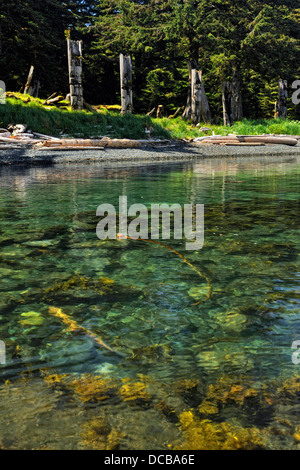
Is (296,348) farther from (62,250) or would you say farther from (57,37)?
(57,37)

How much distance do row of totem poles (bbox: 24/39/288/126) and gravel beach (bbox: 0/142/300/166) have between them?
3513 millimetres

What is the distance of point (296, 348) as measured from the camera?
8.07 ft

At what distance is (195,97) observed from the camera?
22734mm

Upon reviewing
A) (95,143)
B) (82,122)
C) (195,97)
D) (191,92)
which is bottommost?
(95,143)

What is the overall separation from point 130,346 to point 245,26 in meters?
29.0

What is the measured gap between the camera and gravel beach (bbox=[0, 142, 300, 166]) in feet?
46.0

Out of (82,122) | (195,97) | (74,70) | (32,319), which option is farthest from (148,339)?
(195,97)

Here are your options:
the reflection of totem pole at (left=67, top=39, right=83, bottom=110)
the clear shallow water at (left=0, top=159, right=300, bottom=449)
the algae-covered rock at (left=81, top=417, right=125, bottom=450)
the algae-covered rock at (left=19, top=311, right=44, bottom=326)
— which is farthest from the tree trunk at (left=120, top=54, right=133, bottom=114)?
the algae-covered rock at (left=81, top=417, right=125, bottom=450)

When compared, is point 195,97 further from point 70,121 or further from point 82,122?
point 70,121

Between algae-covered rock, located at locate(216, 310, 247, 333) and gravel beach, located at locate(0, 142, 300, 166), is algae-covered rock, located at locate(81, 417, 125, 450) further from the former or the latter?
gravel beach, located at locate(0, 142, 300, 166)

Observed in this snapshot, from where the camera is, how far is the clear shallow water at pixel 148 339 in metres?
1.82

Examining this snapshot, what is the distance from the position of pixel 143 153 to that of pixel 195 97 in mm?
8119

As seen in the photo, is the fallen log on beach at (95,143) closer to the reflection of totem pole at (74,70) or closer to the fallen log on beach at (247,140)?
the reflection of totem pole at (74,70)

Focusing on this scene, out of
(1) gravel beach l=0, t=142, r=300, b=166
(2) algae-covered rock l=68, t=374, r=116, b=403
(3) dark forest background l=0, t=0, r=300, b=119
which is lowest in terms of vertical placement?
(2) algae-covered rock l=68, t=374, r=116, b=403
